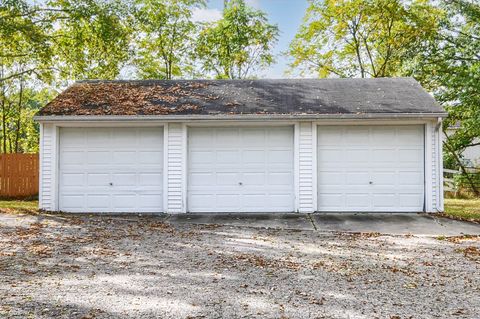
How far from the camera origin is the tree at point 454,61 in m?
15.2

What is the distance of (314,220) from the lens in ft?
30.9

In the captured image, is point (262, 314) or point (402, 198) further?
point (402, 198)

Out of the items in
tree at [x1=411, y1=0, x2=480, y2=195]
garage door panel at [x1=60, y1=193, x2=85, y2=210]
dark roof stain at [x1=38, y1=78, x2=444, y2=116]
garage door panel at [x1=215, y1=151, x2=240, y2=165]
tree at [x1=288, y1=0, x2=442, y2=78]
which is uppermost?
tree at [x1=288, y1=0, x2=442, y2=78]

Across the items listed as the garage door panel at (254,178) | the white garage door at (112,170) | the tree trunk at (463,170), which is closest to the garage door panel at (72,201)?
the white garage door at (112,170)

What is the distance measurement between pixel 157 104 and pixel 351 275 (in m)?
7.60

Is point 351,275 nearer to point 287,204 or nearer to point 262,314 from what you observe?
point 262,314

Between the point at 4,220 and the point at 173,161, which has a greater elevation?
the point at 173,161

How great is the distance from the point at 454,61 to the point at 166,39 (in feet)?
48.6

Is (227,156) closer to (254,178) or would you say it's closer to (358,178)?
(254,178)

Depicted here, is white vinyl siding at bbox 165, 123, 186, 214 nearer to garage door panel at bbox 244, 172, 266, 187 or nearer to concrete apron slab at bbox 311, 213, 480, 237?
garage door panel at bbox 244, 172, 266, 187

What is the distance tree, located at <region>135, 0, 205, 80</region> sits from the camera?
23.2 metres

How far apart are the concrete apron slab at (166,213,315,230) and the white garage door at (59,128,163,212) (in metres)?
1.30

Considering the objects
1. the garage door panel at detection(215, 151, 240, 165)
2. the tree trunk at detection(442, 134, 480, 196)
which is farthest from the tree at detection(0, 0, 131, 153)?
the tree trunk at detection(442, 134, 480, 196)

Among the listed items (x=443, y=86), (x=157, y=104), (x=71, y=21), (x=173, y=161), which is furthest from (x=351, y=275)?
(x=443, y=86)
